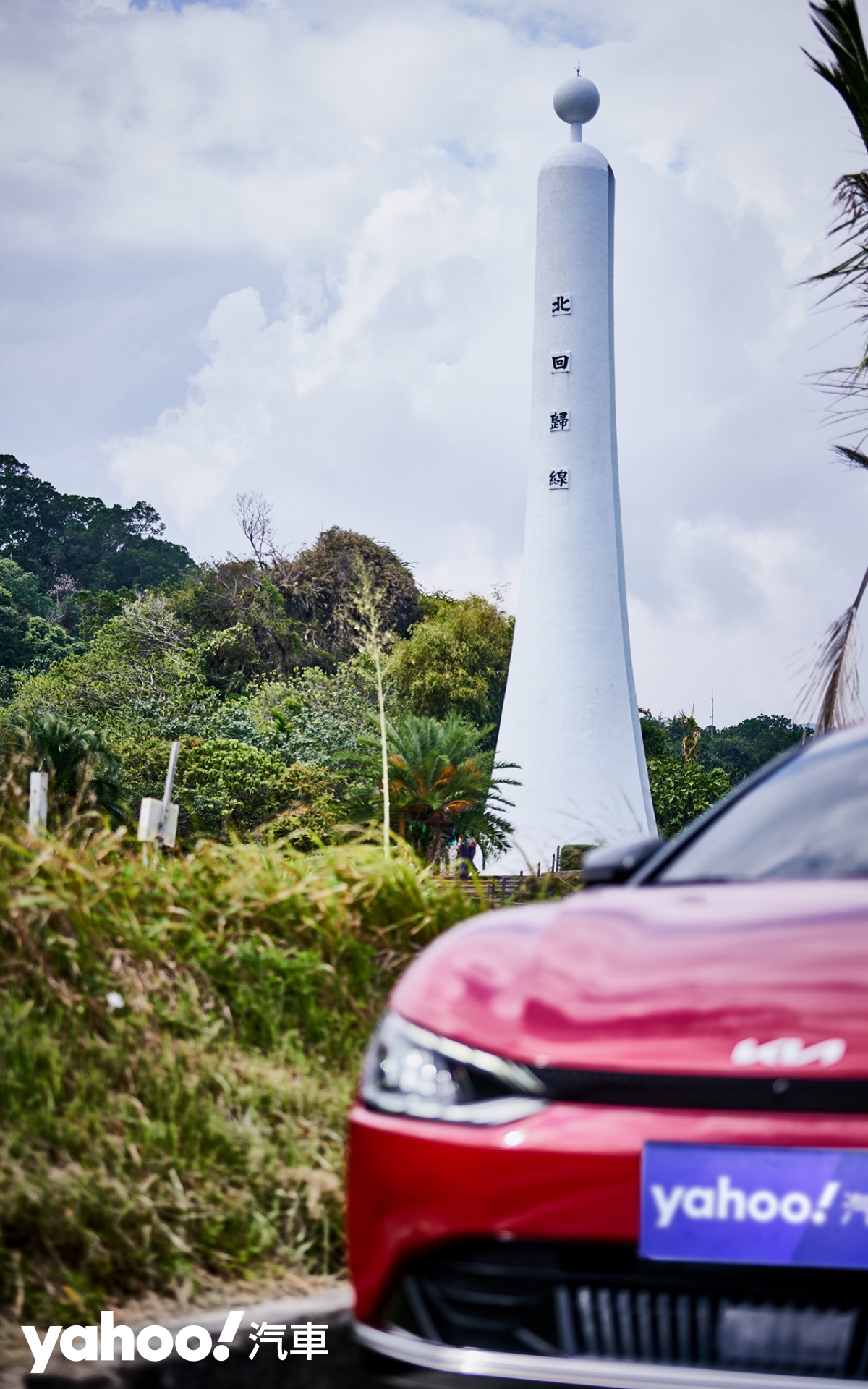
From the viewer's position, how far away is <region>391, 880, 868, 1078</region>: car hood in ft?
5.85

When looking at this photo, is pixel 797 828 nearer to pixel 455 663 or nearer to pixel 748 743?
pixel 455 663

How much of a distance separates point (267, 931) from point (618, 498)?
28532mm

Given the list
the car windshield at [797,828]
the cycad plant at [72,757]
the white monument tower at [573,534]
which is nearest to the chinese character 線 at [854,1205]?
the car windshield at [797,828]

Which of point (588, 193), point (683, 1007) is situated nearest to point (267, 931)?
point (683, 1007)

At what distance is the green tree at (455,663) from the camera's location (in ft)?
153

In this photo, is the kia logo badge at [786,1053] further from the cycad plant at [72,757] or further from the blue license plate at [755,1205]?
the cycad plant at [72,757]

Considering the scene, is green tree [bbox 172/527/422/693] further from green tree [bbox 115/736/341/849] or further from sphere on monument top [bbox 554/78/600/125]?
sphere on monument top [bbox 554/78/600/125]

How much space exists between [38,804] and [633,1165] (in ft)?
11.3

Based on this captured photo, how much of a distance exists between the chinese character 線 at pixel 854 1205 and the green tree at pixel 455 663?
144 feet

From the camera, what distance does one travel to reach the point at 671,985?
189 cm

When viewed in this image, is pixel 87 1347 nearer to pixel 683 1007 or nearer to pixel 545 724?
pixel 683 1007

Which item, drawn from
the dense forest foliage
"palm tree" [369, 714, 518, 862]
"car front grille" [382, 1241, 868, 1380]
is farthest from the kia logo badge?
"palm tree" [369, 714, 518, 862]

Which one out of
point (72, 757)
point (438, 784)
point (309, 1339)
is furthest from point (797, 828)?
point (438, 784)

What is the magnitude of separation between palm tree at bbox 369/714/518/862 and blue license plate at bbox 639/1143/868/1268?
2168 centimetres
